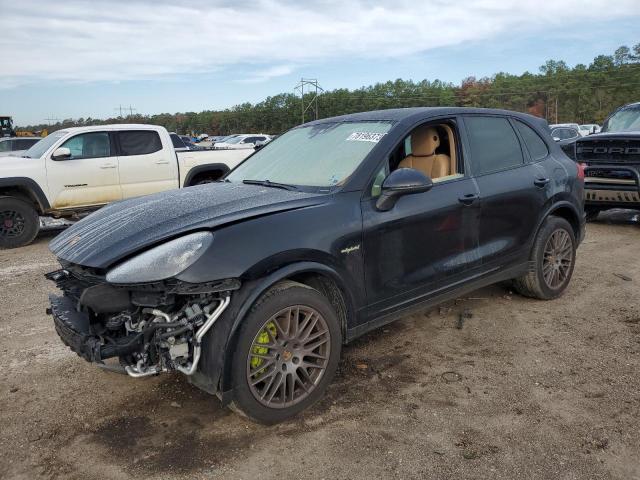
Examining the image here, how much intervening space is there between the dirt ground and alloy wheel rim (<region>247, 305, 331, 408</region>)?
205 mm

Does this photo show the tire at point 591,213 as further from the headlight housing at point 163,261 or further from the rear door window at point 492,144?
the headlight housing at point 163,261

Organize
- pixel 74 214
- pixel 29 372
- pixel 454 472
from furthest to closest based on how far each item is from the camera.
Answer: pixel 74 214, pixel 29 372, pixel 454 472

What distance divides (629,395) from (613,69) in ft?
267

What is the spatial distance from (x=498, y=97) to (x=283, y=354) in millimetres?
84828

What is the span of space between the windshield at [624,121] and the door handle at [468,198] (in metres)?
6.49

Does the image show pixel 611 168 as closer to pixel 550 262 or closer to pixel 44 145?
pixel 550 262

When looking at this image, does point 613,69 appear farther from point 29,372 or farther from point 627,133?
point 29,372

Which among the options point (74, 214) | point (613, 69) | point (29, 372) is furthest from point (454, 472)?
point (613, 69)

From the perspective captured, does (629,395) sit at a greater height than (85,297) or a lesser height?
lesser

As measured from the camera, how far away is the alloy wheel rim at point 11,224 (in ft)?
27.7

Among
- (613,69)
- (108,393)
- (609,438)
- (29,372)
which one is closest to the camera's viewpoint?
(609,438)

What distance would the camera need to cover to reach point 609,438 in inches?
114

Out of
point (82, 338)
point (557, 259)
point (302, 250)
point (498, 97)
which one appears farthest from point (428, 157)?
point (498, 97)

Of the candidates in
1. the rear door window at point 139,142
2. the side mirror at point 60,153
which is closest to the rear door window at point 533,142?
the rear door window at point 139,142
